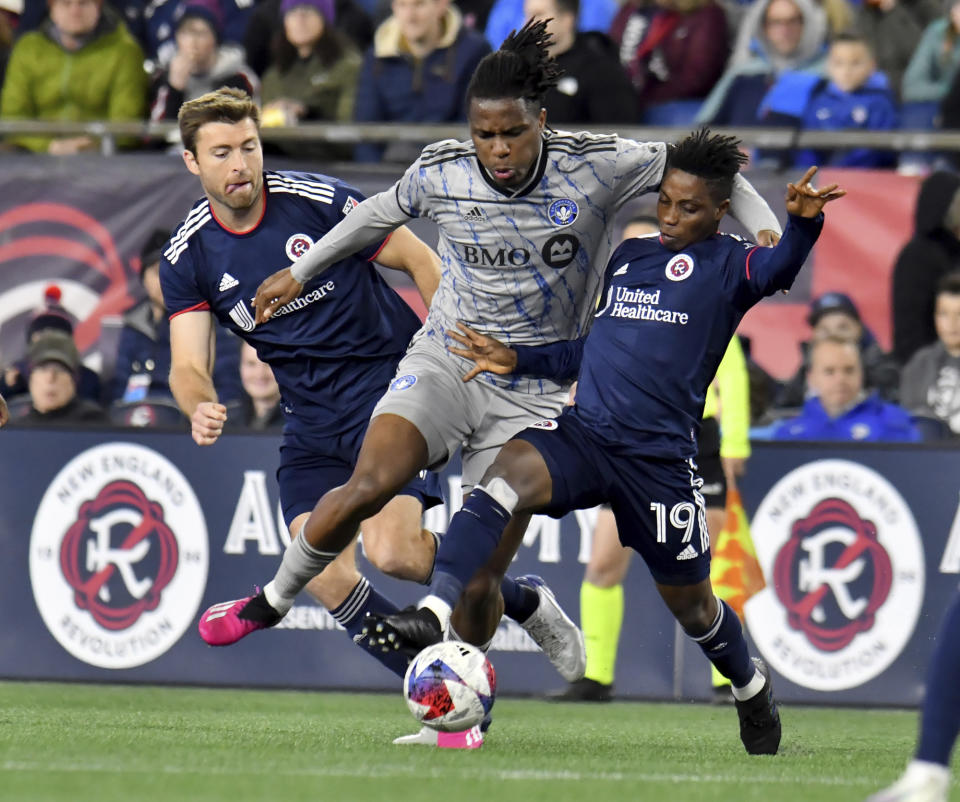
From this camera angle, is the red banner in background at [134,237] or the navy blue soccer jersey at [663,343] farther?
the red banner in background at [134,237]

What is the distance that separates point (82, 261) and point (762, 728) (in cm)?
635

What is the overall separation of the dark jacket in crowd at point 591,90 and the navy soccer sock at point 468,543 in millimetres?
5532

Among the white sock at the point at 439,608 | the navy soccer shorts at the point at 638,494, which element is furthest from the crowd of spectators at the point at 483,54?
the white sock at the point at 439,608

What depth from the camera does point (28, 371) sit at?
10.9 meters

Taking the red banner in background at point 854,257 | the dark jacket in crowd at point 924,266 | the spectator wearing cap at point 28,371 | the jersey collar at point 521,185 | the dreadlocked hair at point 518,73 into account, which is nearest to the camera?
the dreadlocked hair at point 518,73

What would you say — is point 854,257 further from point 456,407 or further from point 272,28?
point 456,407

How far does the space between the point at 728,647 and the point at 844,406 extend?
3739mm

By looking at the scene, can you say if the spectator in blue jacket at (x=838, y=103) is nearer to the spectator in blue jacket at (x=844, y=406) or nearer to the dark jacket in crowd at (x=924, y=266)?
the dark jacket in crowd at (x=924, y=266)

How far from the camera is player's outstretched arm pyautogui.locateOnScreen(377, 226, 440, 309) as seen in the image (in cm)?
707

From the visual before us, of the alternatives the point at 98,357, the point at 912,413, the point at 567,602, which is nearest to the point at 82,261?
the point at 98,357

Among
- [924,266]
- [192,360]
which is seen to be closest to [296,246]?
[192,360]

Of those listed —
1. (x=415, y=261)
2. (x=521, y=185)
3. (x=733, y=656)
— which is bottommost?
(x=733, y=656)

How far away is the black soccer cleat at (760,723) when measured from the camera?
21.3 feet

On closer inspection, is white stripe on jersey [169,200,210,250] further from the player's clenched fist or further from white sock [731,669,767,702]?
white sock [731,669,767,702]
